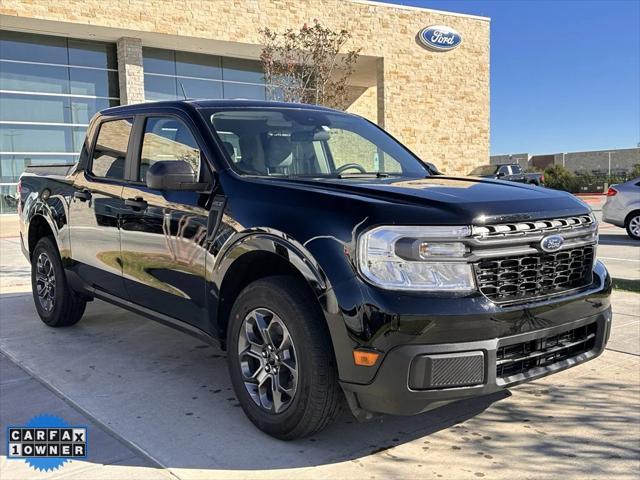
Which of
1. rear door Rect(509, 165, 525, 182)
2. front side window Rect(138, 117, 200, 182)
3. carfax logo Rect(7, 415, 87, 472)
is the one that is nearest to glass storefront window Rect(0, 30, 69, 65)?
rear door Rect(509, 165, 525, 182)

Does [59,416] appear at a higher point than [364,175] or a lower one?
lower

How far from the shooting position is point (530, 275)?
124 inches

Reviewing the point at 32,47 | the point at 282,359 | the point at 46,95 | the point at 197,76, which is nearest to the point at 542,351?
the point at 282,359

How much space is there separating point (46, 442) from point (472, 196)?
2703 mm

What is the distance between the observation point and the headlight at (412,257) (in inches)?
Answer: 113

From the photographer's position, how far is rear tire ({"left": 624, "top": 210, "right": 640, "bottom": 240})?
13227 millimetres

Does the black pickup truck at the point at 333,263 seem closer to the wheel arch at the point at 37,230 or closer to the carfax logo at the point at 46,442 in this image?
the carfax logo at the point at 46,442

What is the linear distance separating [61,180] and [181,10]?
18.6 m

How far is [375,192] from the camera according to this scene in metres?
3.22

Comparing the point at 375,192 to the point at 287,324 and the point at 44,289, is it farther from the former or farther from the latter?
the point at 44,289

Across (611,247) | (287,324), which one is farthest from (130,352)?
(611,247)

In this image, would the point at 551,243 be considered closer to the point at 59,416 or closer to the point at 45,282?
the point at 59,416

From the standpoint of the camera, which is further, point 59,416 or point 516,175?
point 516,175

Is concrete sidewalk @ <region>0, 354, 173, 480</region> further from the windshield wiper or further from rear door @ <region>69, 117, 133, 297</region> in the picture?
the windshield wiper
